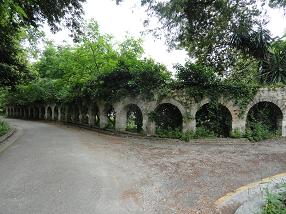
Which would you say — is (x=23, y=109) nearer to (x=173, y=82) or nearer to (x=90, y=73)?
(x=90, y=73)

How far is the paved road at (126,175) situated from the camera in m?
5.10

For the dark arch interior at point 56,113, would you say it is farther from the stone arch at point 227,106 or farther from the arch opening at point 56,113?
the stone arch at point 227,106

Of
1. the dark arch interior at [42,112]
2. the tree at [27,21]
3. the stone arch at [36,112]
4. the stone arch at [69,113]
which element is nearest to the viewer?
the tree at [27,21]

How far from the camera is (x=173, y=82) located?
45.1 feet

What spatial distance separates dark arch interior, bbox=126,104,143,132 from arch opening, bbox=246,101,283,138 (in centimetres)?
630

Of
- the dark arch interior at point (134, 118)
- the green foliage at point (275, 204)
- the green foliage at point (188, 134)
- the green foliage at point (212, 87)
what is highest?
the green foliage at point (212, 87)

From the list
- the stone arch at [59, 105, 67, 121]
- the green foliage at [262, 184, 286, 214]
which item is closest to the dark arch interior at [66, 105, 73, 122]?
the stone arch at [59, 105, 67, 121]

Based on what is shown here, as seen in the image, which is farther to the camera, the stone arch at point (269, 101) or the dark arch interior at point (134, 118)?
the dark arch interior at point (134, 118)

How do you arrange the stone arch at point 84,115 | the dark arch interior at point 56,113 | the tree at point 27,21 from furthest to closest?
1. the dark arch interior at point 56,113
2. the stone arch at point 84,115
3. the tree at point 27,21

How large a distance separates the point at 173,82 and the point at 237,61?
6863 millimetres

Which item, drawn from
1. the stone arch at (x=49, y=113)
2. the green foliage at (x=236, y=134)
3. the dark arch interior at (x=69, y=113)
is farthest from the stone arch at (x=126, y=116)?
the stone arch at (x=49, y=113)

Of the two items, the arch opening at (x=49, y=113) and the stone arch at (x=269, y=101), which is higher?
the stone arch at (x=269, y=101)

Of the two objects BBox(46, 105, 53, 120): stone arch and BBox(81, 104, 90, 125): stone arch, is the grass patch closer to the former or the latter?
BBox(81, 104, 90, 125): stone arch

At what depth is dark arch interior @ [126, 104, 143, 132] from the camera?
623 inches
